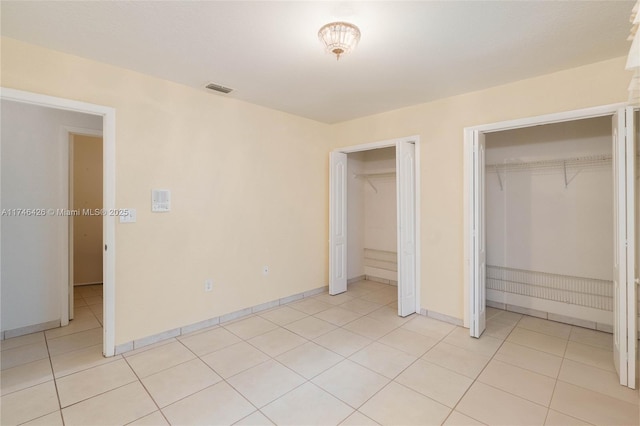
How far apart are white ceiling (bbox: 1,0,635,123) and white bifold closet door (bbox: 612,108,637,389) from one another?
2.44ft

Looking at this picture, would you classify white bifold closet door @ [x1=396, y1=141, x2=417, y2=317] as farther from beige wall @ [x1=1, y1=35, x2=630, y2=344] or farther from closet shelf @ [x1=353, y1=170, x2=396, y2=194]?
closet shelf @ [x1=353, y1=170, x2=396, y2=194]

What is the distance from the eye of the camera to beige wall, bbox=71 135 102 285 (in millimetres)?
4992

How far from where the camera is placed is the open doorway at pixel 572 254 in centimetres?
229

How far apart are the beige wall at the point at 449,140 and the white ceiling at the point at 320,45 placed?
167 millimetres

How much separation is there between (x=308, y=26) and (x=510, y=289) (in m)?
3.98

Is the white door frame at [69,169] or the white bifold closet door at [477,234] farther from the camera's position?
the white door frame at [69,169]

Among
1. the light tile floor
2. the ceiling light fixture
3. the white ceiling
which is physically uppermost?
the white ceiling

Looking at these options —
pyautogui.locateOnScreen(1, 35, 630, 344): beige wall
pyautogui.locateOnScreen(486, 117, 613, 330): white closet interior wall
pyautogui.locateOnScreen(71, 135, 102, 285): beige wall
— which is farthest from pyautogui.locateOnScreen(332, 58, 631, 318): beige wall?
pyautogui.locateOnScreen(71, 135, 102, 285): beige wall

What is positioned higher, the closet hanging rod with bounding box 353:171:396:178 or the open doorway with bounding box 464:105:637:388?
the closet hanging rod with bounding box 353:171:396:178

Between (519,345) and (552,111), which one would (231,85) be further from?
(519,345)

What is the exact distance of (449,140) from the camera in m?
3.53

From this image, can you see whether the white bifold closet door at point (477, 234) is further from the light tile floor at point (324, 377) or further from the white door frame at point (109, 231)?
the white door frame at point (109, 231)

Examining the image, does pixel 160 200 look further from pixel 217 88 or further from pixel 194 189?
pixel 217 88

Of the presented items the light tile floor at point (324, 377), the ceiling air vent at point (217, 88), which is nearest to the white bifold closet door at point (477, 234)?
the light tile floor at point (324, 377)
